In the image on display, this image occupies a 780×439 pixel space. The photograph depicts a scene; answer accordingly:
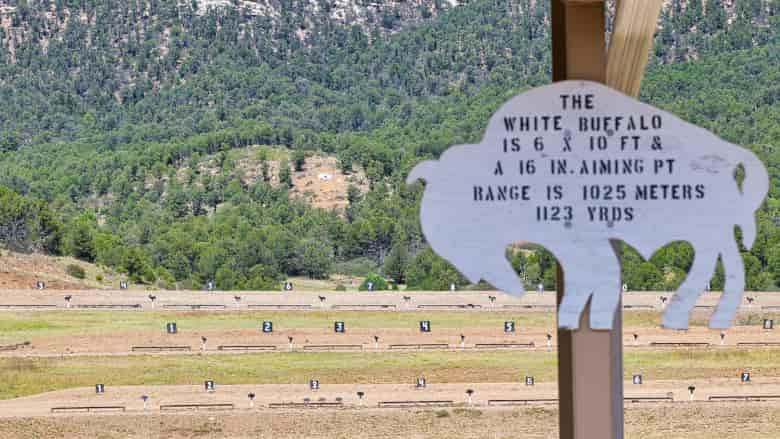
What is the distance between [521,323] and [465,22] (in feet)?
98.0

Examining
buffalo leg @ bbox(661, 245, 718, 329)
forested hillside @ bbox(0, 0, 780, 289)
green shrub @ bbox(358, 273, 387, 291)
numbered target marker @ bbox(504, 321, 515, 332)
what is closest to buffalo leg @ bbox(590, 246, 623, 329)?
buffalo leg @ bbox(661, 245, 718, 329)

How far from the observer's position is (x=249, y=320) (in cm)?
2875

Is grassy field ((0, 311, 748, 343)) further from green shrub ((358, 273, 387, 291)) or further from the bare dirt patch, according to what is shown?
Answer: the bare dirt patch

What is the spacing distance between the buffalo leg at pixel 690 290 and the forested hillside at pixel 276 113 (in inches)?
1116

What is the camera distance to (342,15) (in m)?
61.6

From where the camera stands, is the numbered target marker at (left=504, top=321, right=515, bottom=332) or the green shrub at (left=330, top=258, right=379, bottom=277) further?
the green shrub at (left=330, top=258, right=379, bottom=277)

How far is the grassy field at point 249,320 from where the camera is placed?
27625 mm

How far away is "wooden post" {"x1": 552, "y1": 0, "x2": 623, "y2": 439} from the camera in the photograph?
252 cm

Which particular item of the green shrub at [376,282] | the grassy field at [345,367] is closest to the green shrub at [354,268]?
the green shrub at [376,282]

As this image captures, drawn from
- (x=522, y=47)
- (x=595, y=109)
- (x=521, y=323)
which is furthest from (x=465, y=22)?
(x=595, y=109)

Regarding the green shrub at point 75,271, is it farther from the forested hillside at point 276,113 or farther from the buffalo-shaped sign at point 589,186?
the buffalo-shaped sign at point 589,186

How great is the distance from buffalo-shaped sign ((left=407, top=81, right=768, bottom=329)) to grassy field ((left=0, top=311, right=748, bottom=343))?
25682 millimetres

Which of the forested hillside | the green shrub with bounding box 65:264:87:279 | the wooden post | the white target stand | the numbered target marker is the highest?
the forested hillside

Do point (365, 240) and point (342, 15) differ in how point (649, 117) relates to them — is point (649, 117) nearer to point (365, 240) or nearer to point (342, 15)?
point (365, 240)
